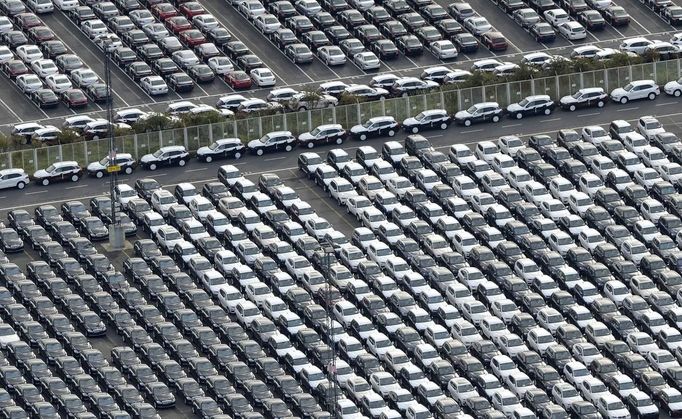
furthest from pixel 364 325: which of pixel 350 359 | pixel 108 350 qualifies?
pixel 108 350

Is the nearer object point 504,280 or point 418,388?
point 418,388

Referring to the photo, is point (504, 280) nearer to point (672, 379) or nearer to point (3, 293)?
point (672, 379)

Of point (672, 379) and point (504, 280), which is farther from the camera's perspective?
point (504, 280)

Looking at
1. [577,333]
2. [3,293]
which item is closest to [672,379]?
[577,333]

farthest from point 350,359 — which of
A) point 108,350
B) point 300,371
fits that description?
point 108,350

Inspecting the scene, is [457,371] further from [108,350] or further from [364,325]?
[108,350]

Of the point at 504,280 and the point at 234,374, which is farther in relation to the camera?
the point at 504,280

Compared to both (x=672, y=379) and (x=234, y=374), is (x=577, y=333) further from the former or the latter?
(x=234, y=374)
